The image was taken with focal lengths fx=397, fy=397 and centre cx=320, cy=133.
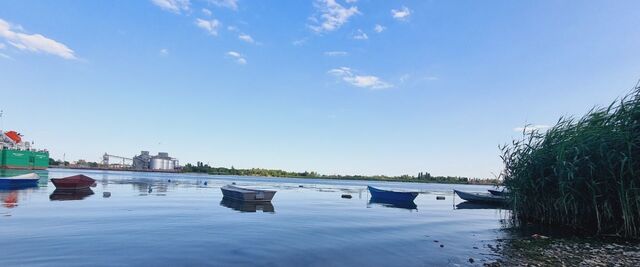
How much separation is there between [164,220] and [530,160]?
24421 mm

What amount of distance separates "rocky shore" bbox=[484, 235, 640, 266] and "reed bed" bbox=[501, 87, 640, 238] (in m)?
2.23

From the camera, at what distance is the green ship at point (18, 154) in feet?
350

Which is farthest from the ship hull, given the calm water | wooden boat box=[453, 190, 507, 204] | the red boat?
wooden boat box=[453, 190, 507, 204]

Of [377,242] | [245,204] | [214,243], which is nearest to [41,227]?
[214,243]

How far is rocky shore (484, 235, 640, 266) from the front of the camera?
14.5m

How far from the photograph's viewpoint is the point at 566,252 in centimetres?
1641

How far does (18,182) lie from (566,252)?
58164 mm

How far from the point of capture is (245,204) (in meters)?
39.6

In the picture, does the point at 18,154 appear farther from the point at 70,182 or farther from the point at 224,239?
the point at 224,239

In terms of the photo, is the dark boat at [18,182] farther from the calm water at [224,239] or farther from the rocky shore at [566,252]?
the rocky shore at [566,252]

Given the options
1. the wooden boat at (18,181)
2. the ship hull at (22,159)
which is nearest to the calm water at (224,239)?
the wooden boat at (18,181)

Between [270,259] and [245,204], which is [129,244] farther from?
[245,204]

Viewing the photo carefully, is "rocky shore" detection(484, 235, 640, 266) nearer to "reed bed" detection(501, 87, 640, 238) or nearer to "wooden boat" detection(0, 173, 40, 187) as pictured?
"reed bed" detection(501, 87, 640, 238)

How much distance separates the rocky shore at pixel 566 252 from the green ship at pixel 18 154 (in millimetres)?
126795
